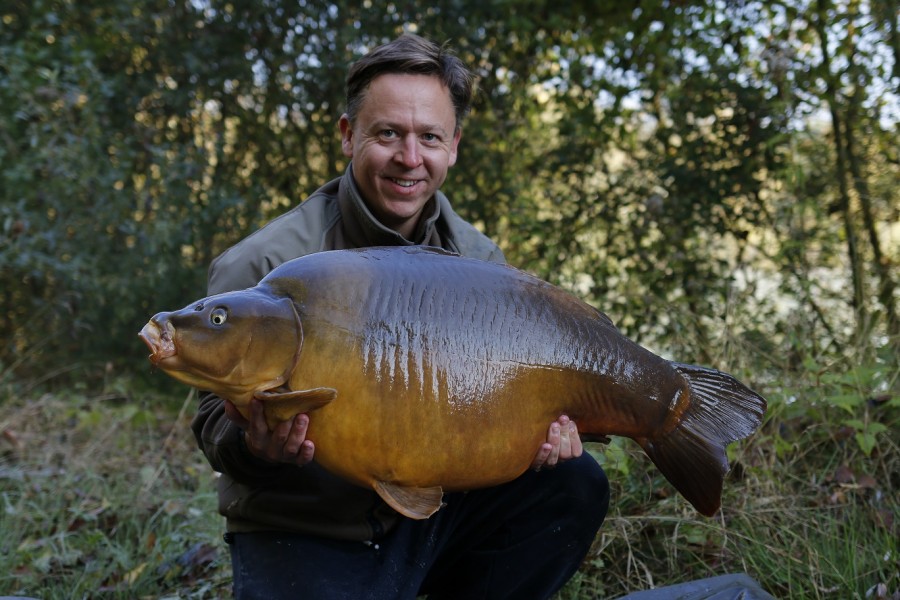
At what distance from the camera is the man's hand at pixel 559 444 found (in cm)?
162

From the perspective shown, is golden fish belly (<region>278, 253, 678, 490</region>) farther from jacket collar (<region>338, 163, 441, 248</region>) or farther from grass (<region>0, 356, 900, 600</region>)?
grass (<region>0, 356, 900, 600</region>)

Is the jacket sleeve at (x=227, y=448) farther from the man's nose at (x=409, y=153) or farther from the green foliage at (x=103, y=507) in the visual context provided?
the green foliage at (x=103, y=507)

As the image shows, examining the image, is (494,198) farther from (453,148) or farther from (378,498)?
(378,498)

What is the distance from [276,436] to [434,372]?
0.27m

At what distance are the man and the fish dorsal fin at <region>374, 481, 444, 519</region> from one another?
1.02ft

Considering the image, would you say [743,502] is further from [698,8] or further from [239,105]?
[239,105]

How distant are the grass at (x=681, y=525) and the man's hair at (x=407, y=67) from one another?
1021mm

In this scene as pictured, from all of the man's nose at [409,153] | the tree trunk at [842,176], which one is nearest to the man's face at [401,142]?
the man's nose at [409,153]

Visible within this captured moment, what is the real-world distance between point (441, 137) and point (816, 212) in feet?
6.99

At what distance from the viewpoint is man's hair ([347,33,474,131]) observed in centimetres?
197

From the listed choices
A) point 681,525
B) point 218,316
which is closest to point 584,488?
point 681,525

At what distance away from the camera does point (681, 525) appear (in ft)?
7.71

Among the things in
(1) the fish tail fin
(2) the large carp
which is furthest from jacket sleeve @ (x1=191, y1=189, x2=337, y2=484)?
(1) the fish tail fin

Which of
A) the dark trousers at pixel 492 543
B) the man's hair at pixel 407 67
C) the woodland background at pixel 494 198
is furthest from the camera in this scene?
the woodland background at pixel 494 198
